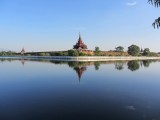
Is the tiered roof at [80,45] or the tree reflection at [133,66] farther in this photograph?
the tiered roof at [80,45]

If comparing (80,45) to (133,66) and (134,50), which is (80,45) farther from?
(134,50)

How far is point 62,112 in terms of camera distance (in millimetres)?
7508

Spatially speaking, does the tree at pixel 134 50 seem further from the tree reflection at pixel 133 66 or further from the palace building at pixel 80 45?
the tree reflection at pixel 133 66

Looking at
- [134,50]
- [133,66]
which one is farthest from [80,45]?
[134,50]

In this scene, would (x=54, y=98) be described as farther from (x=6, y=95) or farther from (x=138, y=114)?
(x=138, y=114)

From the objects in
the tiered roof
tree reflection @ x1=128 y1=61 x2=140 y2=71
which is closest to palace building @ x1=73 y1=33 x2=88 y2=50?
the tiered roof

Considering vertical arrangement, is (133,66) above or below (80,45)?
below

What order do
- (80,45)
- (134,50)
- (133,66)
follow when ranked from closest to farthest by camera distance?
(133,66) < (80,45) < (134,50)

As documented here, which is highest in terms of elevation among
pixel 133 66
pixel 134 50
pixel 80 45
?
pixel 80 45

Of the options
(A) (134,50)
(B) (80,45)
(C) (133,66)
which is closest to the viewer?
(C) (133,66)

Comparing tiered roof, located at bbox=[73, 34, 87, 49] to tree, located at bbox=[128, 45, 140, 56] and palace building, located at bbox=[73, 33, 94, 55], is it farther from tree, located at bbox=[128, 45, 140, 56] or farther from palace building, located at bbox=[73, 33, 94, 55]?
tree, located at bbox=[128, 45, 140, 56]

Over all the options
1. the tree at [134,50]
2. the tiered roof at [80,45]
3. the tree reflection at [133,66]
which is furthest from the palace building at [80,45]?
the tree at [134,50]

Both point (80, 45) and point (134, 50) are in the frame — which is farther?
point (134, 50)

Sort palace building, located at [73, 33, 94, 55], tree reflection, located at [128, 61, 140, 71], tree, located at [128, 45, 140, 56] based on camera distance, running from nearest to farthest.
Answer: tree reflection, located at [128, 61, 140, 71] → palace building, located at [73, 33, 94, 55] → tree, located at [128, 45, 140, 56]
